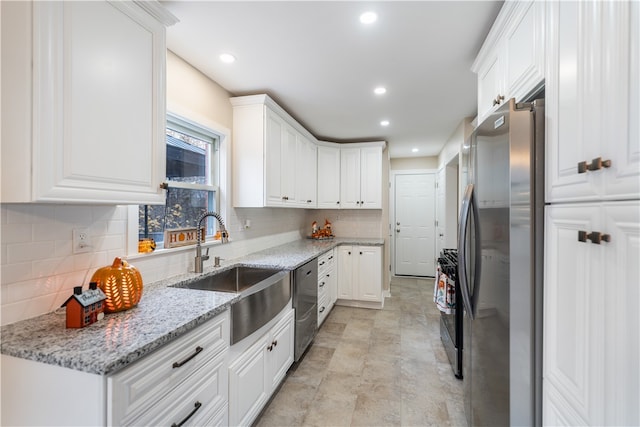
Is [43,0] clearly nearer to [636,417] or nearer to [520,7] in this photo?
[520,7]

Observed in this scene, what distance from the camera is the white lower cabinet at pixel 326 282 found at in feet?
10.6

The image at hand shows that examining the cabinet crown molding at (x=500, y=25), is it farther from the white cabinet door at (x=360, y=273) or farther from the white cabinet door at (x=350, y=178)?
the white cabinet door at (x=360, y=273)

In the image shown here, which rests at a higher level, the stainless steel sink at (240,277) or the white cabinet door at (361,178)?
the white cabinet door at (361,178)

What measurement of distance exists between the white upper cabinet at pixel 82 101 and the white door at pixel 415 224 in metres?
5.21

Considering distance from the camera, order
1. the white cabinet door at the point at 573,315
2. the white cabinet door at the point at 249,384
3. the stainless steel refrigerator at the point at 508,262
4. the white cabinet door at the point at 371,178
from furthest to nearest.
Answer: the white cabinet door at the point at 371,178 < the white cabinet door at the point at 249,384 < the stainless steel refrigerator at the point at 508,262 < the white cabinet door at the point at 573,315

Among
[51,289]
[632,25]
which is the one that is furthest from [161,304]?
[632,25]

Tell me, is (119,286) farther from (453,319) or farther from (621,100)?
(453,319)

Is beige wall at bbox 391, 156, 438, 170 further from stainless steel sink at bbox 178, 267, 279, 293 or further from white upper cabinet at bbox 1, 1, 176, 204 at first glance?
white upper cabinet at bbox 1, 1, 176, 204

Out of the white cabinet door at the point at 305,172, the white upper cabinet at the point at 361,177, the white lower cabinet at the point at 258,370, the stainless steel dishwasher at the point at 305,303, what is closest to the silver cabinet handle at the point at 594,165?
the white lower cabinet at the point at 258,370

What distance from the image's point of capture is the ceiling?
1573mm

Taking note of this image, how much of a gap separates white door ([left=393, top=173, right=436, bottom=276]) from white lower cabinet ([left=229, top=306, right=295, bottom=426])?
4199 millimetres

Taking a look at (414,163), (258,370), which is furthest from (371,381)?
(414,163)

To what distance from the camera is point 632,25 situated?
2.27 ft

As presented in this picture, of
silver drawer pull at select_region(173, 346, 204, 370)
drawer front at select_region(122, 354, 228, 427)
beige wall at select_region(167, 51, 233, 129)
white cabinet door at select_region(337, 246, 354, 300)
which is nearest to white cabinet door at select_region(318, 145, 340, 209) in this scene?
white cabinet door at select_region(337, 246, 354, 300)
